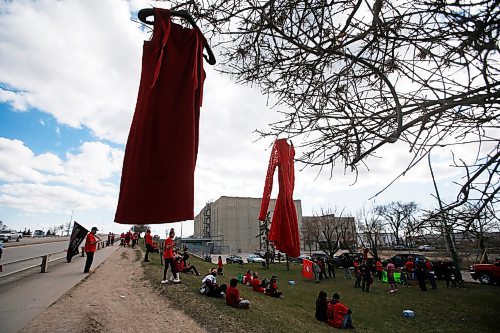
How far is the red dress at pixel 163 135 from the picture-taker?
1.79m

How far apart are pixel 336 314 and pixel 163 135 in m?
9.65

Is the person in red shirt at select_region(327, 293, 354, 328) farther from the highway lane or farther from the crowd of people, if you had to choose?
the highway lane

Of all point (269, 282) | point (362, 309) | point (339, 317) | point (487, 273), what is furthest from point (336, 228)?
point (339, 317)

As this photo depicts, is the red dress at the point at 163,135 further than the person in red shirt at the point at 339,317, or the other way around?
the person in red shirt at the point at 339,317

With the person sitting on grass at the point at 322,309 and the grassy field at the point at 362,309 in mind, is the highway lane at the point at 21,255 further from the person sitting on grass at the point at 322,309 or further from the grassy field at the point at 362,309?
the person sitting on grass at the point at 322,309

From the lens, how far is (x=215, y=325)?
6.80 meters

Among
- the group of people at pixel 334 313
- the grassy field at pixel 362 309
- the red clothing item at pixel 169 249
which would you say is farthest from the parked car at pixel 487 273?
the red clothing item at pixel 169 249

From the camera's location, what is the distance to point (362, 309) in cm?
1156

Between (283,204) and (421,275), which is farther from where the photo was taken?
(421,275)

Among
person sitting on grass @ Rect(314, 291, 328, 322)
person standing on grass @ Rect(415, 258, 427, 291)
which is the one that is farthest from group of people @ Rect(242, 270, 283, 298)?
person standing on grass @ Rect(415, 258, 427, 291)

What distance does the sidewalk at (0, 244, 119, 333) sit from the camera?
204 inches

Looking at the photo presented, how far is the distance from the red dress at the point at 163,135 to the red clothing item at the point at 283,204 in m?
2.23

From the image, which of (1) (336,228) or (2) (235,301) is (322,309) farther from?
(1) (336,228)

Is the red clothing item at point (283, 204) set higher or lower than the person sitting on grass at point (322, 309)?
higher
